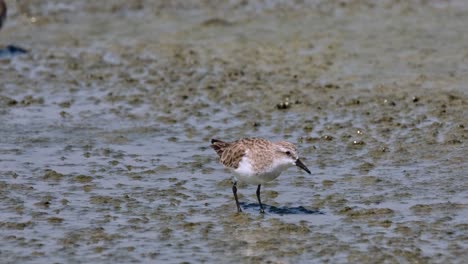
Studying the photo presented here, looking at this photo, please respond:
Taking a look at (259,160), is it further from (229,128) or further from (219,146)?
(229,128)

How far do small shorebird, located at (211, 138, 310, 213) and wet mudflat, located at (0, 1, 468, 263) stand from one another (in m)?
0.42

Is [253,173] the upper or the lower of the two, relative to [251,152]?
lower

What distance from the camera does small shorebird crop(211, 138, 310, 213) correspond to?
Answer: 11.1 metres

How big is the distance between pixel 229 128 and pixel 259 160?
3966mm

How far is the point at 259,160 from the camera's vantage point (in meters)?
11.3

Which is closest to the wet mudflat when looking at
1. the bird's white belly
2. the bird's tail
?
the bird's white belly

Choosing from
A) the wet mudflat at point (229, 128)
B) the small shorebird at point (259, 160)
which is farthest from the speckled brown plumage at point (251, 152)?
the wet mudflat at point (229, 128)

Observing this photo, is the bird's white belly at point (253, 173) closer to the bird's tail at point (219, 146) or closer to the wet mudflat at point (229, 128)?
the wet mudflat at point (229, 128)

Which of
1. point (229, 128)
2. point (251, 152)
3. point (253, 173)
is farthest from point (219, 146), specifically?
point (229, 128)

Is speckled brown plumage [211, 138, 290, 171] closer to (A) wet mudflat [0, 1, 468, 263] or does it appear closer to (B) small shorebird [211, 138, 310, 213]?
(B) small shorebird [211, 138, 310, 213]

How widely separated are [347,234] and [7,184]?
4.23m

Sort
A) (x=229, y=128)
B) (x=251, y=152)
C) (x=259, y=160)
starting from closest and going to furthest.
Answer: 1. (x=259, y=160)
2. (x=251, y=152)
3. (x=229, y=128)

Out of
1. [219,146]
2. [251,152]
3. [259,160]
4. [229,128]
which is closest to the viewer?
[259,160]

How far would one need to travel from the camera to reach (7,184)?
12.5 meters
